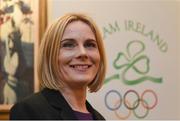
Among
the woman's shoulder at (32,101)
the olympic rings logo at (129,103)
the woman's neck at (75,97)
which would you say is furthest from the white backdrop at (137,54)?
the woman's shoulder at (32,101)

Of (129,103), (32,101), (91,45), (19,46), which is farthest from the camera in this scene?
(129,103)

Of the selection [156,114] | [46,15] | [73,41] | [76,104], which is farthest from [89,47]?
[156,114]

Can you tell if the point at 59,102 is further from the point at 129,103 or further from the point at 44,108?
the point at 129,103

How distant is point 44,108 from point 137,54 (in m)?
1.00

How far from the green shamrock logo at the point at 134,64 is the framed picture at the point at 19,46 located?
1.43 ft

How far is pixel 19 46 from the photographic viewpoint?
1615 millimetres

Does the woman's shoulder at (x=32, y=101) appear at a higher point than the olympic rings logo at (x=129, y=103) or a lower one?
higher

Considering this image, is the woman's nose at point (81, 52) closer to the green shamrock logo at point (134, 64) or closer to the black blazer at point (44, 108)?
the black blazer at point (44, 108)

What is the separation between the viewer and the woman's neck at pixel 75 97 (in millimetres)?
1036

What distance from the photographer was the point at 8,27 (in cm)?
162

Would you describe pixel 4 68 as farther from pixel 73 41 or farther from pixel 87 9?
pixel 73 41

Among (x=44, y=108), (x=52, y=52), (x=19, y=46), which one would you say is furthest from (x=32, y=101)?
(x=19, y=46)

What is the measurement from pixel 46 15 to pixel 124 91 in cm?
56

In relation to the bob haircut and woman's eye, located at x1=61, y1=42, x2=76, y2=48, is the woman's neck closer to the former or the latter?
the bob haircut
